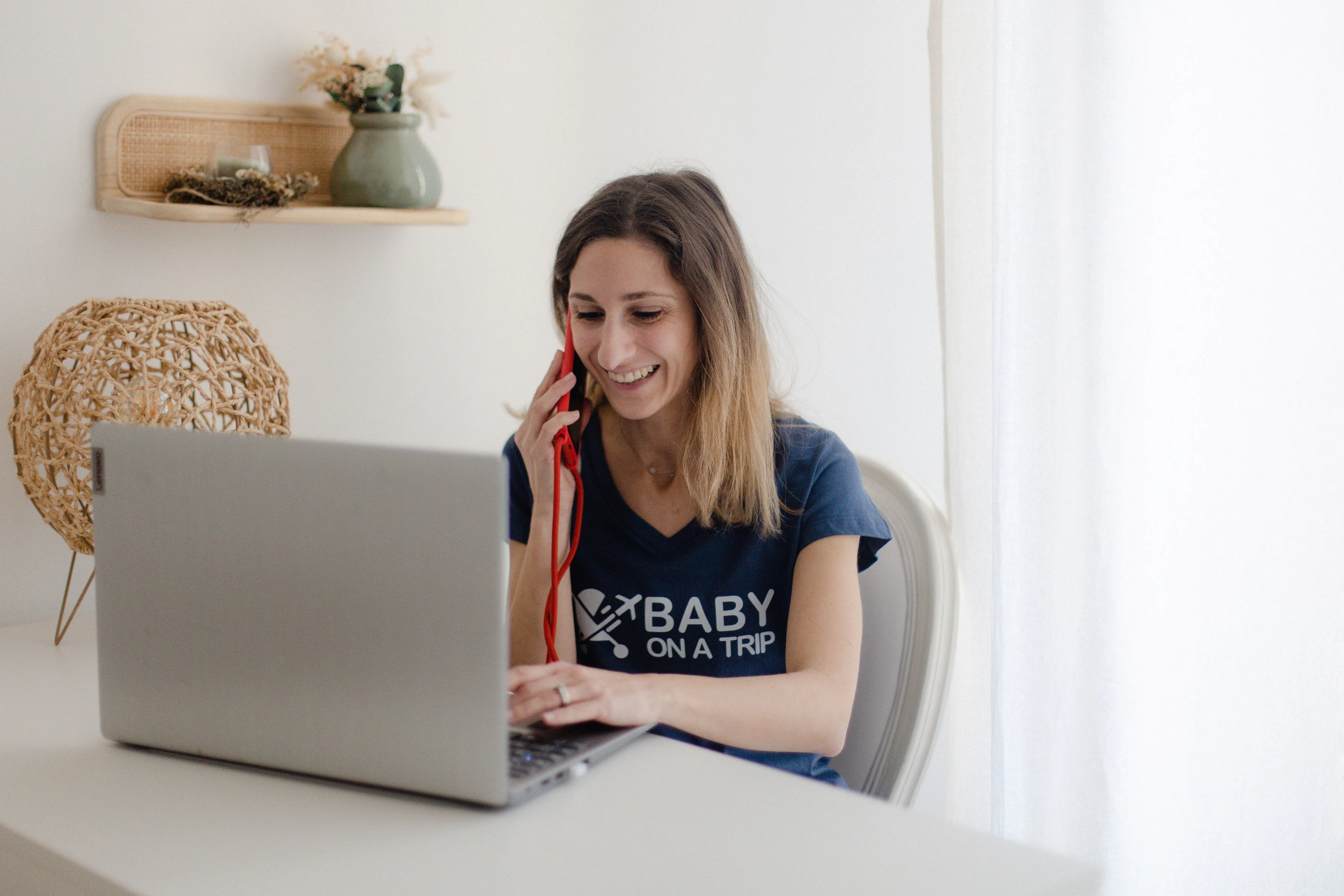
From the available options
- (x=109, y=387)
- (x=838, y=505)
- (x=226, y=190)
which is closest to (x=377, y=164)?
(x=226, y=190)

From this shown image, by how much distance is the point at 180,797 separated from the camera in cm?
91

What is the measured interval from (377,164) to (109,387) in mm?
518

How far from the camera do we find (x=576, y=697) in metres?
1.00

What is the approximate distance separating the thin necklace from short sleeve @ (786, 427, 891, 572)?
0.16 meters

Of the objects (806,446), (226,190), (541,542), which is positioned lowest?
(541,542)

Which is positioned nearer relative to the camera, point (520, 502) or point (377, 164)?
point (520, 502)

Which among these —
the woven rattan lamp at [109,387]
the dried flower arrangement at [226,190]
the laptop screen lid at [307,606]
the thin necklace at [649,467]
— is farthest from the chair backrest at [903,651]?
the dried flower arrangement at [226,190]

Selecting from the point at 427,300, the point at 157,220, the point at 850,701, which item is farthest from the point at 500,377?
the point at 850,701

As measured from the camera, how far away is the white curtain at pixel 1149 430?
4.35ft

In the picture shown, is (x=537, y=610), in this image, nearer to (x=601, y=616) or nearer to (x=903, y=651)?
(x=601, y=616)

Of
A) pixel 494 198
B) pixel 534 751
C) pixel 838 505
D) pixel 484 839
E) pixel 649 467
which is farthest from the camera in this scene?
pixel 494 198

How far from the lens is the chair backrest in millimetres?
1343

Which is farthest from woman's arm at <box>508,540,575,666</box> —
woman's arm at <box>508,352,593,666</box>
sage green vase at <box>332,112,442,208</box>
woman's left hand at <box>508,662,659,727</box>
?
sage green vase at <box>332,112,442,208</box>

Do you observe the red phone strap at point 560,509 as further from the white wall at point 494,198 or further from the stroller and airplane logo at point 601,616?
the white wall at point 494,198
